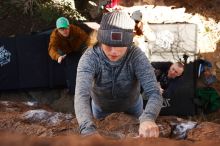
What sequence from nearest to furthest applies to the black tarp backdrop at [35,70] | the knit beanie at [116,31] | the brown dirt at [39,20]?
the knit beanie at [116,31]
the black tarp backdrop at [35,70]
the brown dirt at [39,20]

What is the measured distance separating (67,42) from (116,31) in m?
3.85

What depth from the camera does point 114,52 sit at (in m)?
2.36

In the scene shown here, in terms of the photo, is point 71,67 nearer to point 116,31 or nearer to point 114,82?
point 114,82

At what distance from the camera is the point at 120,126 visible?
7.84 ft

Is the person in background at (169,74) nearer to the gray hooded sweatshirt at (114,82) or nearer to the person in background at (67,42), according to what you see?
the person in background at (67,42)

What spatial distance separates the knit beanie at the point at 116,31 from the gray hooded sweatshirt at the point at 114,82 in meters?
0.10

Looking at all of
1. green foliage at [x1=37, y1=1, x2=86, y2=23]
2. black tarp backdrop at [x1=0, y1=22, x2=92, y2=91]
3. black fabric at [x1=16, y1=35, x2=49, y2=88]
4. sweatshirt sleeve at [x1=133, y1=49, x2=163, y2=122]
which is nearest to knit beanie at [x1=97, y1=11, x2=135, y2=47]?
sweatshirt sleeve at [x1=133, y1=49, x2=163, y2=122]

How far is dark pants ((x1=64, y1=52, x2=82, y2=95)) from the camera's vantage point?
6539mm

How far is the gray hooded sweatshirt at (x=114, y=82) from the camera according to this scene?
217cm

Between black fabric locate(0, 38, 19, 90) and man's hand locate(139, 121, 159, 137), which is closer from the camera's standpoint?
man's hand locate(139, 121, 159, 137)

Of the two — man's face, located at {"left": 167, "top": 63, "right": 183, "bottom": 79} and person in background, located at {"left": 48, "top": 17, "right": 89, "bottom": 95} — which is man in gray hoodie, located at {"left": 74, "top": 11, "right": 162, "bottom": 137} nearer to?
man's face, located at {"left": 167, "top": 63, "right": 183, "bottom": 79}

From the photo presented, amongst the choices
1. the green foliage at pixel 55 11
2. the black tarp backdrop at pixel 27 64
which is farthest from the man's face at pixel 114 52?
the green foliage at pixel 55 11

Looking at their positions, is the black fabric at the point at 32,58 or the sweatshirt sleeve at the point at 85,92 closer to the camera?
Result: the sweatshirt sleeve at the point at 85,92

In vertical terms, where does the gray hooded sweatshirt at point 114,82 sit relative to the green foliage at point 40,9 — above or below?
below
